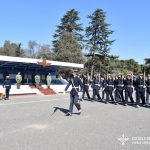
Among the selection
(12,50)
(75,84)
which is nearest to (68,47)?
(12,50)

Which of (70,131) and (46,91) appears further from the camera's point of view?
(46,91)

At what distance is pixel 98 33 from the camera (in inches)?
2872

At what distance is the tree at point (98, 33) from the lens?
71875mm

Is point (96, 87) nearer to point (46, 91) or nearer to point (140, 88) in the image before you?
point (140, 88)

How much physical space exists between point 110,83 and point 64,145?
12129mm

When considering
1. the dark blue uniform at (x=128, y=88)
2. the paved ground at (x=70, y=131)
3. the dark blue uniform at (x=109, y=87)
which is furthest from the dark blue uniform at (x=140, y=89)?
the paved ground at (x=70, y=131)

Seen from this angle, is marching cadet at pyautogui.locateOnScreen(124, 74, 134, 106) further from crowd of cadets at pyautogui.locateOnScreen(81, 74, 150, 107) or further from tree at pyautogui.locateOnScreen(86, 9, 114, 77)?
tree at pyautogui.locateOnScreen(86, 9, 114, 77)

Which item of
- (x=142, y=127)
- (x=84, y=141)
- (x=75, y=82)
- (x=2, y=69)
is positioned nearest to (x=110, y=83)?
(x=75, y=82)

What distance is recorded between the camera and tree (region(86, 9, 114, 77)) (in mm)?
71875

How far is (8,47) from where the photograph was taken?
9175 centimetres

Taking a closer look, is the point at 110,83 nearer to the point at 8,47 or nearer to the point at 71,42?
the point at 71,42

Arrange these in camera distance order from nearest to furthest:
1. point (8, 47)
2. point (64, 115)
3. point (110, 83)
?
point (64, 115)
point (110, 83)
point (8, 47)

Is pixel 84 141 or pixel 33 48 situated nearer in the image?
pixel 84 141

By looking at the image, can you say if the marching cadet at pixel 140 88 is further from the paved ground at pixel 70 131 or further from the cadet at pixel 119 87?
the paved ground at pixel 70 131
